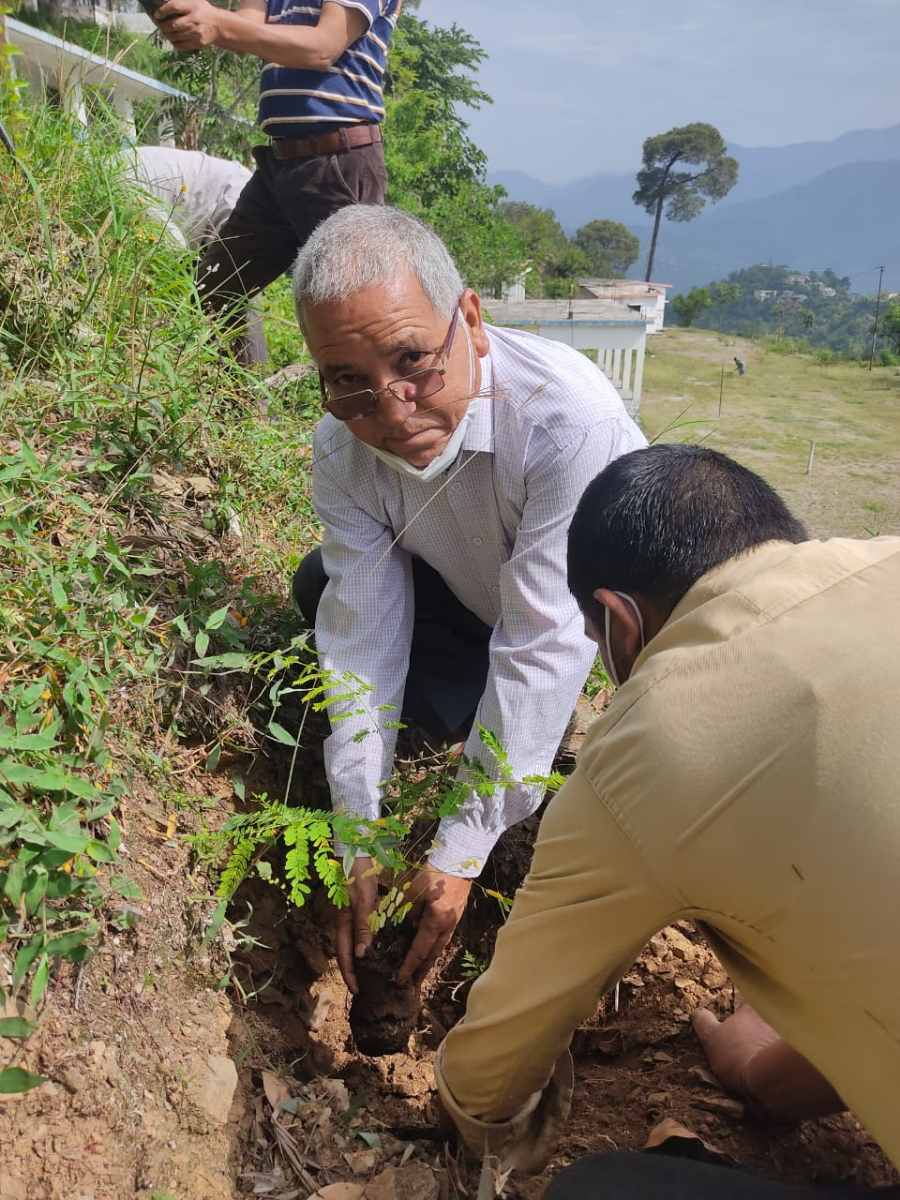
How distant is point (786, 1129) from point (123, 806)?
1.47 meters

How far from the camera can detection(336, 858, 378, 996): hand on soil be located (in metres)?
2.02

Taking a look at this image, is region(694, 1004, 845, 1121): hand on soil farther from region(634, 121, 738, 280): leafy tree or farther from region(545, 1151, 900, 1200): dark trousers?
region(634, 121, 738, 280): leafy tree

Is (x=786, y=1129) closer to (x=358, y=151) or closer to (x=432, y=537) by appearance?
(x=432, y=537)

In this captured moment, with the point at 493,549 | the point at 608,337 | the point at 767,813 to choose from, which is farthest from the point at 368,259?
the point at 608,337

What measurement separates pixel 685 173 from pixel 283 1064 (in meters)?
73.1

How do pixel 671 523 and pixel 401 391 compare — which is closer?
pixel 671 523

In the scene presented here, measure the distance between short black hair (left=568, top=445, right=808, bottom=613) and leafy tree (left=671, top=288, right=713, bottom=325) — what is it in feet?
118

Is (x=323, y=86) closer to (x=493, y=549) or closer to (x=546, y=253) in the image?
(x=493, y=549)

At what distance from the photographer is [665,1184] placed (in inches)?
53.1

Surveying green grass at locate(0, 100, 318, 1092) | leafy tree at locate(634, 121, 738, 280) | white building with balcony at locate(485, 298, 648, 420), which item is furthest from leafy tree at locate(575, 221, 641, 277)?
green grass at locate(0, 100, 318, 1092)

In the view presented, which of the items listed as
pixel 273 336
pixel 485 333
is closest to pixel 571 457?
pixel 485 333

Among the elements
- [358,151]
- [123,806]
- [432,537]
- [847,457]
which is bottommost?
[847,457]

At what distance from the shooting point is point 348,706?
2172 millimetres

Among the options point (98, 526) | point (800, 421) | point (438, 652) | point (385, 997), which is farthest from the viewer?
point (800, 421)
